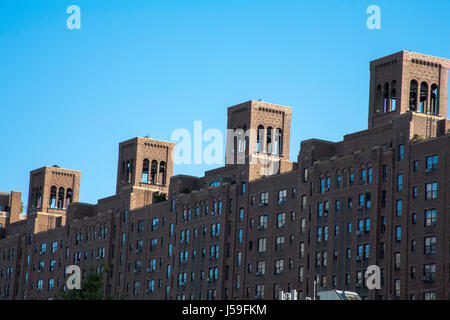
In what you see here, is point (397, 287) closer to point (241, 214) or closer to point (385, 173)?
point (385, 173)

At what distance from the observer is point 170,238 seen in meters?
146

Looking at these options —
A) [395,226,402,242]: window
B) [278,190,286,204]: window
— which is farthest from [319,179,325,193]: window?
[395,226,402,242]: window

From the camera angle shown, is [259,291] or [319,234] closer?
[319,234]

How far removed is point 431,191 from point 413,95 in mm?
18970

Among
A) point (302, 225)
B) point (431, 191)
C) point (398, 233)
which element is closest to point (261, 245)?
point (302, 225)

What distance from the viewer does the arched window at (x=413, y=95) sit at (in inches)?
4737

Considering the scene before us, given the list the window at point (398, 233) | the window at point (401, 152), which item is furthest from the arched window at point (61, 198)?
the window at point (398, 233)

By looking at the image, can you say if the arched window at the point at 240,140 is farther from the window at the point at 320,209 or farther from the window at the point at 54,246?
the window at the point at 54,246

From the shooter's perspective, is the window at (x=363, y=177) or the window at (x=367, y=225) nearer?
the window at (x=367, y=225)

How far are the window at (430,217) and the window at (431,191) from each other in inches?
54.9

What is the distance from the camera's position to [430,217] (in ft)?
345

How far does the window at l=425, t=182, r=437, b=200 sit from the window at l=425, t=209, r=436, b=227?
139 cm

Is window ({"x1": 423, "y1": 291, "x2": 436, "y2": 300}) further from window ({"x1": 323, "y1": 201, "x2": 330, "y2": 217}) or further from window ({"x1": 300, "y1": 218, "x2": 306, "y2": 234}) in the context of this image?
window ({"x1": 300, "y1": 218, "x2": 306, "y2": 234})
